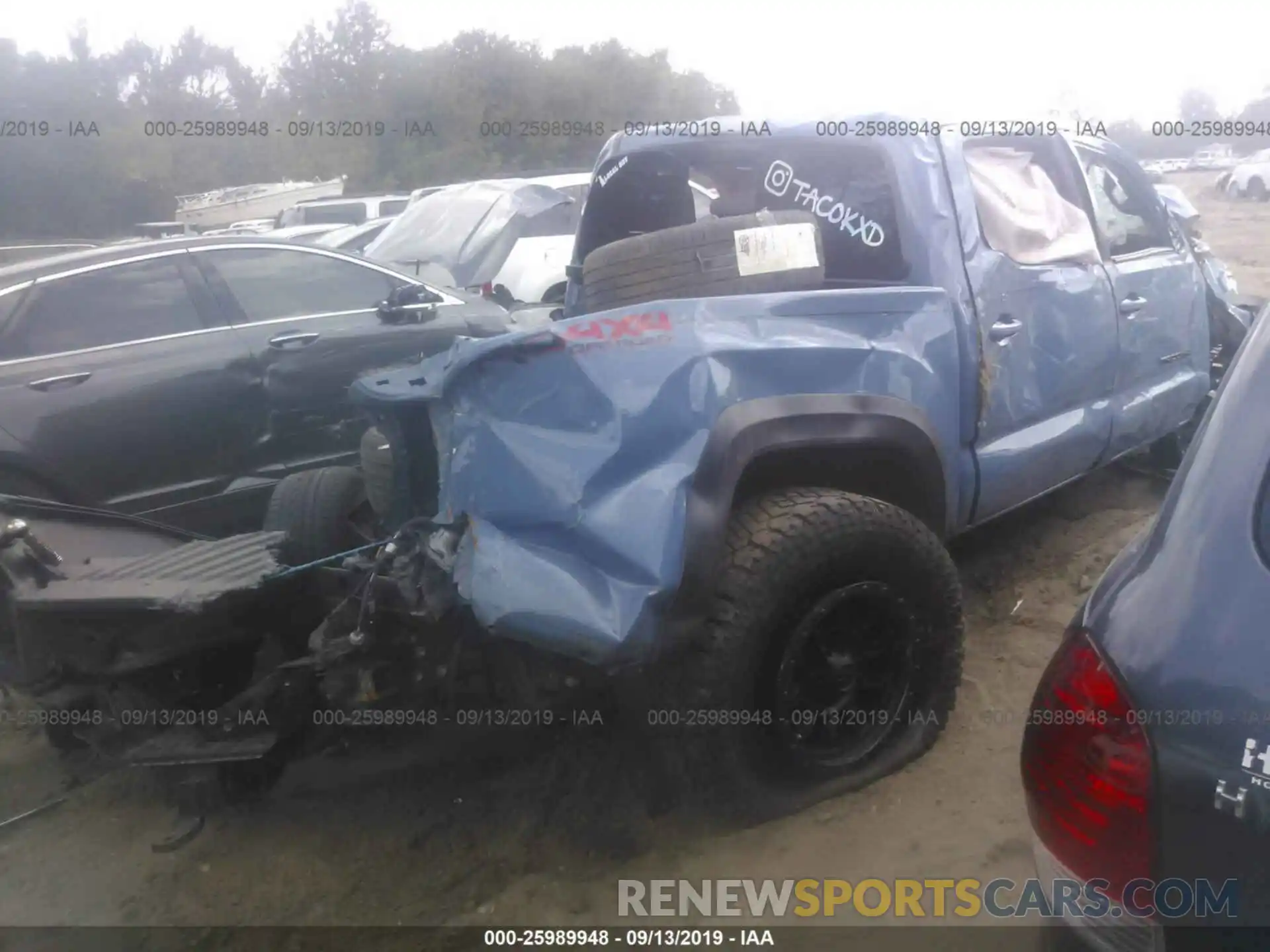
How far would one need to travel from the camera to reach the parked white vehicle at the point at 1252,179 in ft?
80.7

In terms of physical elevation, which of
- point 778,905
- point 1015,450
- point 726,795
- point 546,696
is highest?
point 1015,450

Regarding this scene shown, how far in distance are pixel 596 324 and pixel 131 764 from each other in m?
1.70

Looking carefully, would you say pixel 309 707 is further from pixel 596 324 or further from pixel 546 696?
pixel 596 324

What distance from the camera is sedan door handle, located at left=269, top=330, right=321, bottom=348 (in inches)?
198

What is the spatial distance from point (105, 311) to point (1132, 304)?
438cm

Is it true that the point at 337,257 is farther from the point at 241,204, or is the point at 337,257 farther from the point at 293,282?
the point at 241,204

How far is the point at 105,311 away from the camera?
15.5 ft

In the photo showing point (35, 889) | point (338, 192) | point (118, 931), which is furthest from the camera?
point (338, 192)

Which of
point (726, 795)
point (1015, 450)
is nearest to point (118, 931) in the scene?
point (726, 795)

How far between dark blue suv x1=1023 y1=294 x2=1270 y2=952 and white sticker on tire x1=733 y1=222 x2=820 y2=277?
156 centimetres

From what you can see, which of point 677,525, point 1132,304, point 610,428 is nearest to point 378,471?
point 610,428

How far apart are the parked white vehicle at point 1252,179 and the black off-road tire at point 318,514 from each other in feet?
88.2

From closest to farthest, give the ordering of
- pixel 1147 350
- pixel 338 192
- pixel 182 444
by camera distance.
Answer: pixel 1147 350, pixel 182 444, pixel 338 192

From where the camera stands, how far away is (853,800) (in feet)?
9.66
